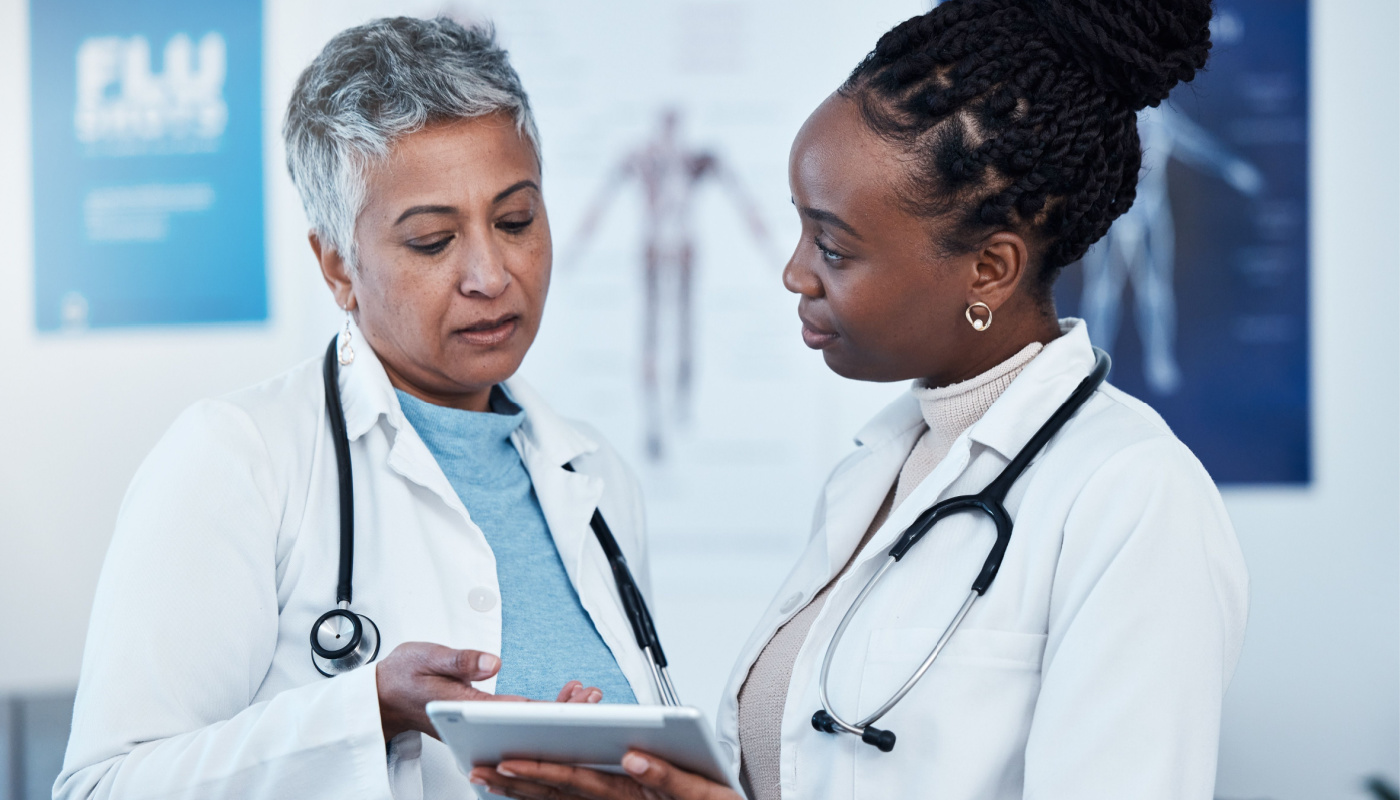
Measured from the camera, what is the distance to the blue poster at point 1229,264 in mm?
2189

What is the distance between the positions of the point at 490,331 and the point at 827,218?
45 centimetres

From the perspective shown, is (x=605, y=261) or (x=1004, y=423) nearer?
(x=1004, y=423)

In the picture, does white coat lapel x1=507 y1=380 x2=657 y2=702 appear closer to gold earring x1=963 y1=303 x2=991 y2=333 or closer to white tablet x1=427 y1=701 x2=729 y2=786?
white tablet x1=427 y1=701 x2=729 y2=786

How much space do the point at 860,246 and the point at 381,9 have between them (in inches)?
68.1

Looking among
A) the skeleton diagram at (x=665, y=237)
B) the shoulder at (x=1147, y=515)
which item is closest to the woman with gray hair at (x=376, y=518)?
the shoulder at (x=1147, y=515)

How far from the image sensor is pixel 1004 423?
107 centimetres

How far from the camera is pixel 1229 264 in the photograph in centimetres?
220

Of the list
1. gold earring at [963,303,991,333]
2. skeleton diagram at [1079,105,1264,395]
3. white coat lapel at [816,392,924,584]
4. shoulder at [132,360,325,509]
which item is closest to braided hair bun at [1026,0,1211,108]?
gold earring at [963,303,991,333]

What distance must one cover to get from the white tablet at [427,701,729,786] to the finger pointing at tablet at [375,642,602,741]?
4cm

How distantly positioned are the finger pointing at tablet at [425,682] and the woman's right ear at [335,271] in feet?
1.65

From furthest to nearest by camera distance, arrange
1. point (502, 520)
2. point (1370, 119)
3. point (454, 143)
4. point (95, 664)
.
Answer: point (1370, 119) → point (502, 520) → point (454, 143) → point (95, 664)

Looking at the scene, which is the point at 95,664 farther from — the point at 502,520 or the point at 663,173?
the point at 663,173

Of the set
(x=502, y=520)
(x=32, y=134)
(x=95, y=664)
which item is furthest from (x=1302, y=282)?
(x=32, y=134)

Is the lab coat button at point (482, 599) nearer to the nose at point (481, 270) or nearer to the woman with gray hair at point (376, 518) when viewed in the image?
the woman with gray hair at point (376, 518)
